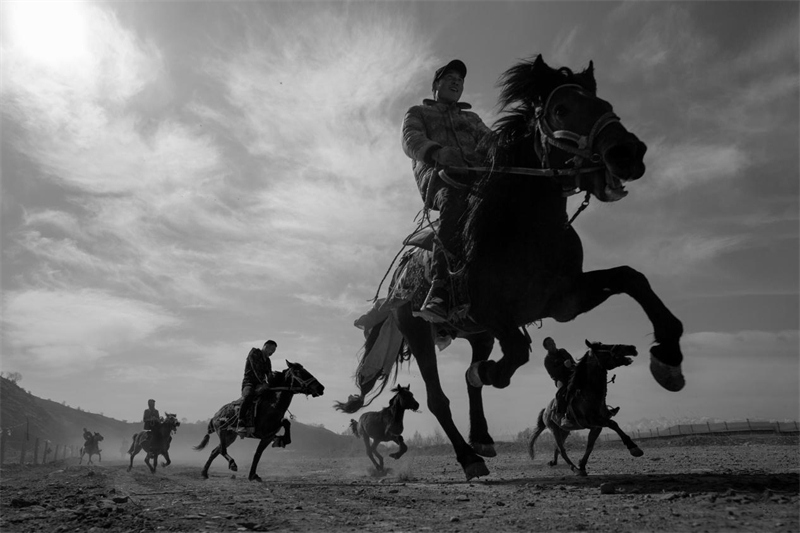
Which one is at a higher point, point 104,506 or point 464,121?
point 464,121

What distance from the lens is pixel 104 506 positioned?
4.57m

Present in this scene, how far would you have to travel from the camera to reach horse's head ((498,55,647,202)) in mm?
4246

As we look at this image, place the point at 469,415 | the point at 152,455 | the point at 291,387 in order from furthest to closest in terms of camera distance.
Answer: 1. the point at 152,455
2. the point at 291,387
3. the point at 469,415

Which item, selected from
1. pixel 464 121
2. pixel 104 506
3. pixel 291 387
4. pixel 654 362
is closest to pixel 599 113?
pixel 654 362

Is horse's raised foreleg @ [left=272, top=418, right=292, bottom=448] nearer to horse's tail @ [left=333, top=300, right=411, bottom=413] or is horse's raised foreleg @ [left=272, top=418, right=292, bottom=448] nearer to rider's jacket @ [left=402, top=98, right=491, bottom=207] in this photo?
horse's tail @ [left=333, top=300, right=411, bottom=413]

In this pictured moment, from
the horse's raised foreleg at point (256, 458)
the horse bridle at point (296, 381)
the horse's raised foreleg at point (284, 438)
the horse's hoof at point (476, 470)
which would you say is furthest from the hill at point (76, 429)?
the horse's hoof at point (476, 470)

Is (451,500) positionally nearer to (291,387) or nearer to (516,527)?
(516,527)

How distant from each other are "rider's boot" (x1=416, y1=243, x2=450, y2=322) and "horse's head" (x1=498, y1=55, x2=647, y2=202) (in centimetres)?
160

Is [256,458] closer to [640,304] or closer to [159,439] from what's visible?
[640,304]

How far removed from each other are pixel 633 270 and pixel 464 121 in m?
3.23

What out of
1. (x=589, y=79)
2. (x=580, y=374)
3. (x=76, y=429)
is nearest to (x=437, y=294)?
(x=589, y=79)

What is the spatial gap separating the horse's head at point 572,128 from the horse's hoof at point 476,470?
335 centimetres

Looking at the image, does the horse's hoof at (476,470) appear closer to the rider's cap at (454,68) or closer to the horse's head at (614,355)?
the horse's head at (614,355)

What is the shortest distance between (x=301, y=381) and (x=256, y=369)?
55.8 inches
